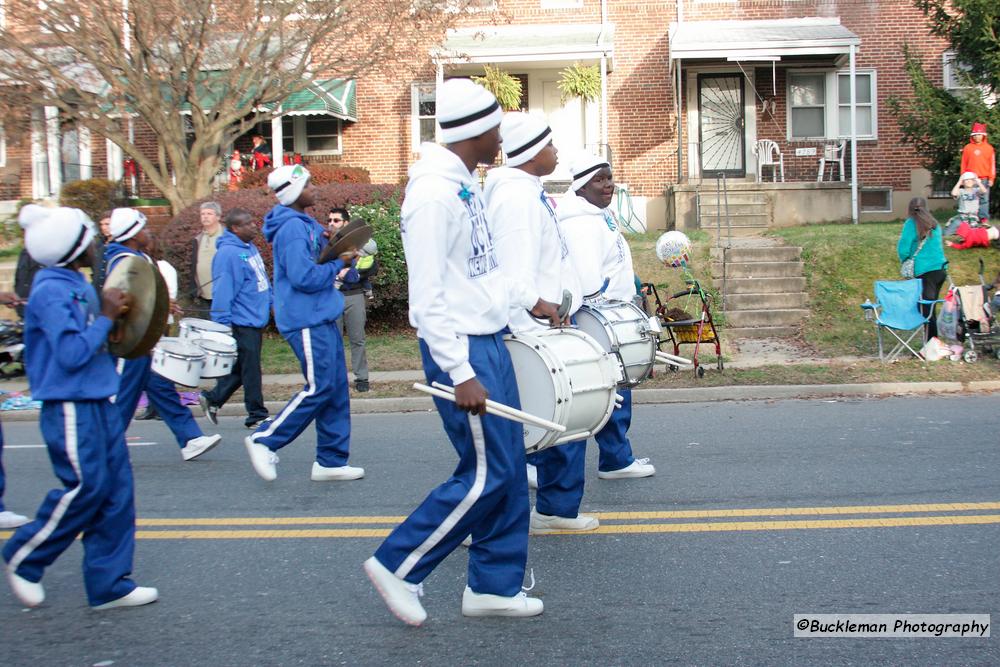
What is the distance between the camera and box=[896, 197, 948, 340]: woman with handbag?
1209cm

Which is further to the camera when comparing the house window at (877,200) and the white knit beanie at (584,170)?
the house window at (877,200)

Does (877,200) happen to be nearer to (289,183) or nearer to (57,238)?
(289,183)

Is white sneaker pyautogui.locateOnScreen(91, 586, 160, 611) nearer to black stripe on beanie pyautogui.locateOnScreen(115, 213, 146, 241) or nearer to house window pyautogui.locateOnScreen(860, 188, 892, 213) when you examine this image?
black stripe on beanie pyautogui.locateOnScreen(115, 213, 146, 241)

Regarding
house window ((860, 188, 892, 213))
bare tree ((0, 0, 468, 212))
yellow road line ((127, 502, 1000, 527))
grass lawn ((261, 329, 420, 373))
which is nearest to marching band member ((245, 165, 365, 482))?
yellow road line ((127, 502, 1000, 527))

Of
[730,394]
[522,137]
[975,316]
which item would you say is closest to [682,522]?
[522,137]

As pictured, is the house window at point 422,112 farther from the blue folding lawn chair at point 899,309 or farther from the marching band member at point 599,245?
the marching band member at point 599,245

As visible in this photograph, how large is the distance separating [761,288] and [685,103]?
27.5ft

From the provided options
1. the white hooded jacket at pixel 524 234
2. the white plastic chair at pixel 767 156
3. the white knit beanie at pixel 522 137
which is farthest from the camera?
the white plastic chair at pixel 767 156

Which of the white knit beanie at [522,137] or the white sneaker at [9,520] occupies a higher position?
the white knit beanie at [522,137]

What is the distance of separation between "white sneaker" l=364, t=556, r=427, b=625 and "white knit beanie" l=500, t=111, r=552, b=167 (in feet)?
7.48

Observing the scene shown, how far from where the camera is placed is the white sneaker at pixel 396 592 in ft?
14.2

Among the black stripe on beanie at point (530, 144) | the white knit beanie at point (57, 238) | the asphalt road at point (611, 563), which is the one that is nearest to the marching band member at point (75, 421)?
the white knit beanie at point (57, 238)

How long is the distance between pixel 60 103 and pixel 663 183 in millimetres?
12254

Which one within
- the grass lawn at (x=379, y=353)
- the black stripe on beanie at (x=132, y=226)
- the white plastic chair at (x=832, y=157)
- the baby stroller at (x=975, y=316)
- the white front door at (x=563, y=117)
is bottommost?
the grass lawn at (x=379, y=353)
